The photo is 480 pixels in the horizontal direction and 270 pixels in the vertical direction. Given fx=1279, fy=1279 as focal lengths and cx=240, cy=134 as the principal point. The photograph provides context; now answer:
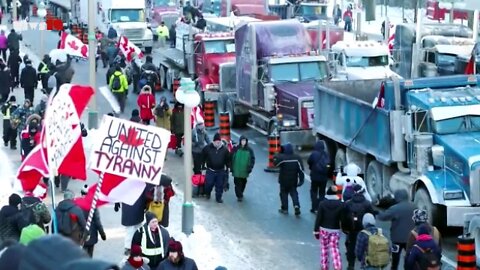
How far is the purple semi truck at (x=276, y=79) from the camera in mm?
26656

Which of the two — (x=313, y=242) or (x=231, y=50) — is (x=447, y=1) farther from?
(x=313, y=242)

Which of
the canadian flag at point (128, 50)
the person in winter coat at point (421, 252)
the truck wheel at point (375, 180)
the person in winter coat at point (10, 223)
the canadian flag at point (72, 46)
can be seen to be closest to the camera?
the person in winter coat at point (421, 252)

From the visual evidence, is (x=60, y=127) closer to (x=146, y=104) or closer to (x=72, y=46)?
(x=146, y=104)

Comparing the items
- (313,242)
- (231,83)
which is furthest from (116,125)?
(231,83)

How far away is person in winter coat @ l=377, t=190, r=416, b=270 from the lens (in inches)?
668

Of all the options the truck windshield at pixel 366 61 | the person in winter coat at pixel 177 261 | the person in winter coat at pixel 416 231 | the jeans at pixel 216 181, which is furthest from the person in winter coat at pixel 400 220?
the truck windshield at pixel 366 61

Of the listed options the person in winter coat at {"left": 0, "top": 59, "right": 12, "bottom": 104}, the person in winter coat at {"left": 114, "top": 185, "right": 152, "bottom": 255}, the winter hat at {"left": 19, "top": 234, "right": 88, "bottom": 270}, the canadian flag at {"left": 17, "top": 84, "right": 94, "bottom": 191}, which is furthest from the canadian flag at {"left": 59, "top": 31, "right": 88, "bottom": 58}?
the winter hat at {"left": 19, "top": 234, "right": 88, "bottom": 270}

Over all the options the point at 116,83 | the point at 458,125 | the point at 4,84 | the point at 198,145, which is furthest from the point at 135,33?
the point at 458,125

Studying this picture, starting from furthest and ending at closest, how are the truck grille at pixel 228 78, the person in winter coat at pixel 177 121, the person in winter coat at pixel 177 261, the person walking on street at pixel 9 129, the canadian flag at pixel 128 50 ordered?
1. the canadian flag at pixel 128 50
2. the truck grille at pixel 228 78
3. the person walking on street at pixel 9 129
4. the person in winter coat at pixel 177 121
5. the person in winter coat at pixel 177 261

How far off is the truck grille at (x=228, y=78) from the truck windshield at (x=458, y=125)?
12.2m

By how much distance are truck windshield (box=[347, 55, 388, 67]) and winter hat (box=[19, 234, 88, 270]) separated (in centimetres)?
2470

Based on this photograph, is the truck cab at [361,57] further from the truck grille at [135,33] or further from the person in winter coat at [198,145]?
the truck grille at [135,33]

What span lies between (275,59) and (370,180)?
23.8 ft

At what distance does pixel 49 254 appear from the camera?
7.39 m
